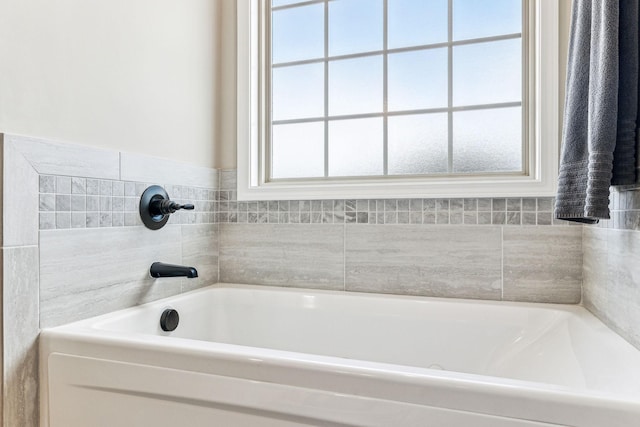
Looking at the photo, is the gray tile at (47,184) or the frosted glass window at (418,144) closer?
the gray tile at (47,184)

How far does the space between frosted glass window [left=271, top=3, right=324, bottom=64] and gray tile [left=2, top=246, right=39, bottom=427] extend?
145cm

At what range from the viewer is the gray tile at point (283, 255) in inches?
70.1

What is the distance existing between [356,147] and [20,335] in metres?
1.44

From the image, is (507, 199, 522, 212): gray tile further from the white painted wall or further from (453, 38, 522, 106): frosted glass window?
the white painted wall

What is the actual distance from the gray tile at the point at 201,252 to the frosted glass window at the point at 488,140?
1158mm

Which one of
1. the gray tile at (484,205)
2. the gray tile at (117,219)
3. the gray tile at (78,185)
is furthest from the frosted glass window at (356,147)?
the gray tile at (78,185)

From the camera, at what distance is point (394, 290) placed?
1694mm

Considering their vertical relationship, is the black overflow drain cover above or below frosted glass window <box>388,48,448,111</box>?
below

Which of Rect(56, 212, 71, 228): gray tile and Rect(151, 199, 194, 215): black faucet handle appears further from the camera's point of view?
Rect(151, 199, 194, 215): black faucet handle

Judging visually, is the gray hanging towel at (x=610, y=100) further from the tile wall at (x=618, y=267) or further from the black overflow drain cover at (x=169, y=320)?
the black overflow drain cover at (x=169, y=320)

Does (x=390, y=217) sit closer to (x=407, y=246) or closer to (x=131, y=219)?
(x=407, y=246)

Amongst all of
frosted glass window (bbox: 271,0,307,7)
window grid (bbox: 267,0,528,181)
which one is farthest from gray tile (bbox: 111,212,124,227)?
frosted glass window (bbox: 271,0,307,7)

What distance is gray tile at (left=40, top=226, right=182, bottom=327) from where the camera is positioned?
1146 millimetres

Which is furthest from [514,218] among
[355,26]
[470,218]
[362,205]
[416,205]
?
[355,26]
